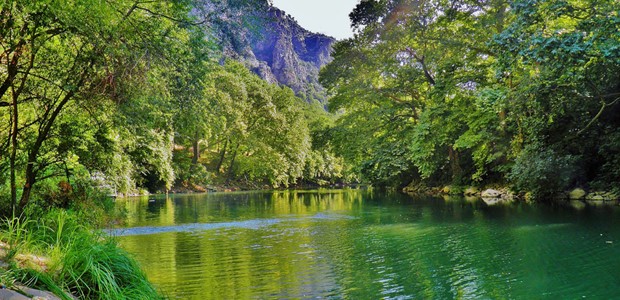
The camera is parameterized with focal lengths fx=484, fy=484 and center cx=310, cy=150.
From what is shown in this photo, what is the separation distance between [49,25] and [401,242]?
337 inches

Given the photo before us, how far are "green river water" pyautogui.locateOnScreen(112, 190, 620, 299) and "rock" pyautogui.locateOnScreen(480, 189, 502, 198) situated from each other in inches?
385

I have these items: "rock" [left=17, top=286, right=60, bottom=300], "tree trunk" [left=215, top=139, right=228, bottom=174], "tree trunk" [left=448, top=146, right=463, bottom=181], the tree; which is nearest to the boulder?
"tree trunk" [left=448, top=146, right=463, bottom=181]

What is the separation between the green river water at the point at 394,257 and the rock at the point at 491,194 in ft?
32.1

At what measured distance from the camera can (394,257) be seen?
31.7ft

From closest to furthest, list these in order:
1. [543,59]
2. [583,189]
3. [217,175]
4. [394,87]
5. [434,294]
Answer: [434,294] → [543,59] → [583,189] → [394,87] → [217,175]

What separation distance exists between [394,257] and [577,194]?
15.7 m

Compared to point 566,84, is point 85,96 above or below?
below

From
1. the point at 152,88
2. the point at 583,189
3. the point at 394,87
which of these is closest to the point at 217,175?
the point at 394,87

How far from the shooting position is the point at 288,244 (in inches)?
467

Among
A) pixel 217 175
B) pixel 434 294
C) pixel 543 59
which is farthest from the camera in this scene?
pixel 217 175

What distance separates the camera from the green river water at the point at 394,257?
23.1 feet

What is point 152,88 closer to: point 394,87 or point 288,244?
point 288,244

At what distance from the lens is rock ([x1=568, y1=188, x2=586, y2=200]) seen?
838 inches

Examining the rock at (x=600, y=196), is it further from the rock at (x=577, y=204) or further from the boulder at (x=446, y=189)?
the boulder at (x=446, y=189)
